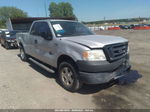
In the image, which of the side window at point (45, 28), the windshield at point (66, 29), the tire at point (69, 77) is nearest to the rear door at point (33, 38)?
the side window at point (45, 28)

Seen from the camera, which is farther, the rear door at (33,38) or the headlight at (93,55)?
the rear door at (33,38)

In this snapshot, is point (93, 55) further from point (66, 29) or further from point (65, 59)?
point (66, 29)

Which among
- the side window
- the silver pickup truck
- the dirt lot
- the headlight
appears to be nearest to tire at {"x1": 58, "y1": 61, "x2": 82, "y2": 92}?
the silver pickup truck

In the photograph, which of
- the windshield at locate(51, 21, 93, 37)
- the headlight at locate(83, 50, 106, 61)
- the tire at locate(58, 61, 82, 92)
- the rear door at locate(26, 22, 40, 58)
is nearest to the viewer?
the headlight at locate(83, 50, 106, 61)

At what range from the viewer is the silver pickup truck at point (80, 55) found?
121 inches

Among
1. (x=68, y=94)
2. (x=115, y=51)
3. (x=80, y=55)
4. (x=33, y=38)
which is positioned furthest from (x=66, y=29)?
(x=68, y=94)

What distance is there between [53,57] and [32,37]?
5.80 ft

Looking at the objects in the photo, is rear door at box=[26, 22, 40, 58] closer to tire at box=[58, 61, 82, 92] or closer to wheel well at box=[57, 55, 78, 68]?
wheel well at box=[57, 55, 78, 68]

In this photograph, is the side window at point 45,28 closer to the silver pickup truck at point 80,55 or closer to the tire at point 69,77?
the silver pickup truck at point 80,55

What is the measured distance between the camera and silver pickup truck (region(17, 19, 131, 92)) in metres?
3.08

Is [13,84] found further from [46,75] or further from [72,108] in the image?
[72,108]

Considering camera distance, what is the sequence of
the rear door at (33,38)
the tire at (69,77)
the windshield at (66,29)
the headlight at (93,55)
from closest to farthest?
the headlight at (93,55)
the tire at (69,77)
the windshield at (66,29)
the rear door at (33,38)

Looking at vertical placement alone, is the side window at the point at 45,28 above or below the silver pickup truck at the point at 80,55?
above

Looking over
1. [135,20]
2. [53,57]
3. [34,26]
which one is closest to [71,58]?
[53,57]
